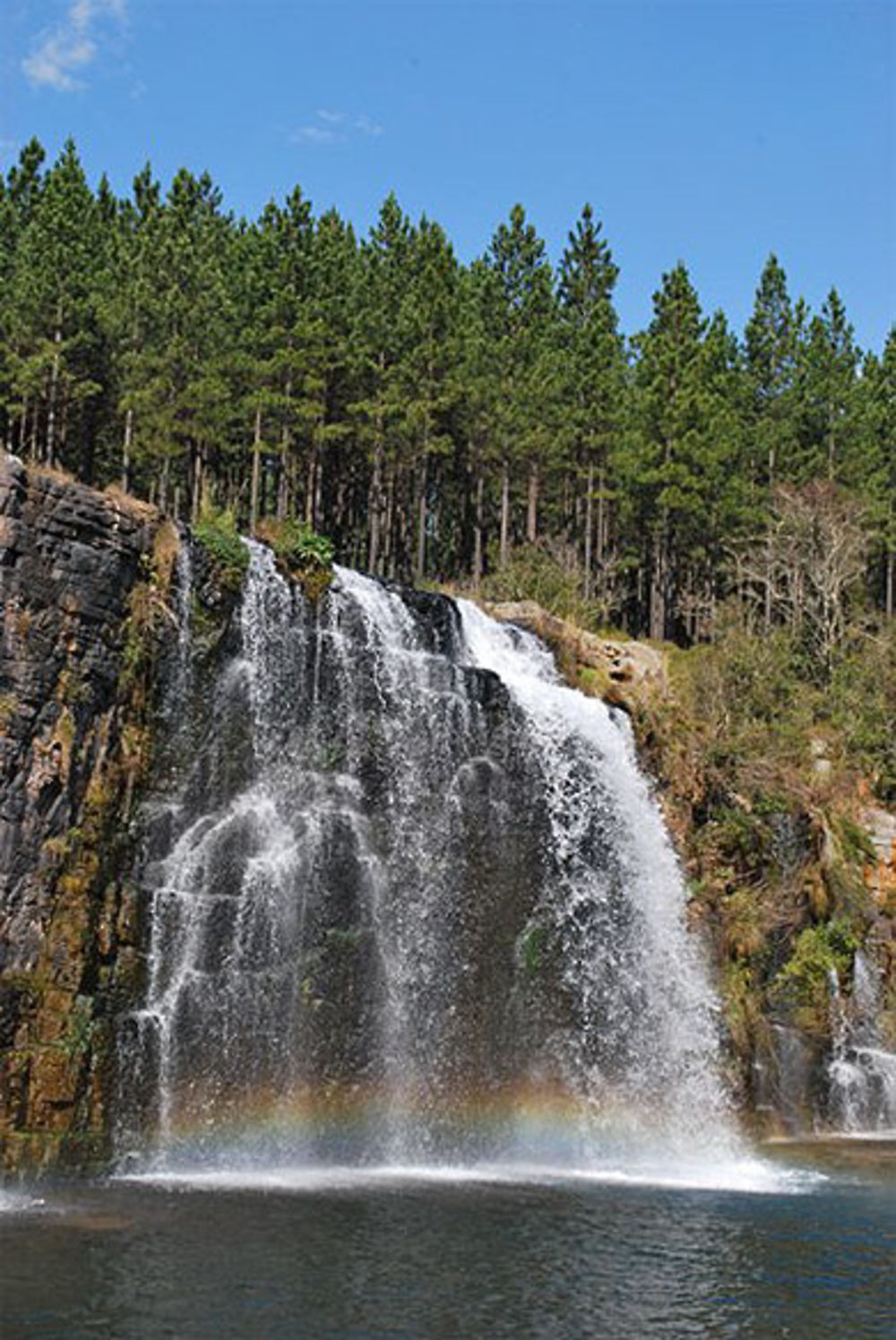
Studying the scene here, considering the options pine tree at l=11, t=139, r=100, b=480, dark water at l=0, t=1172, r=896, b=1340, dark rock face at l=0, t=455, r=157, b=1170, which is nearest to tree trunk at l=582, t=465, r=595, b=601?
pine tree at l=11, t=139, r=100, b=480

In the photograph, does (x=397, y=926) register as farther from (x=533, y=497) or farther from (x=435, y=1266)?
(x=533, y=497)

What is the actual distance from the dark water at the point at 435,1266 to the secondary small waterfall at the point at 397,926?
9.71 ft

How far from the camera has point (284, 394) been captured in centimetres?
5266

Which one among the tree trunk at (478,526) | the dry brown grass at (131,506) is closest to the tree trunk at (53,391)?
the tree trunk at (478,526)

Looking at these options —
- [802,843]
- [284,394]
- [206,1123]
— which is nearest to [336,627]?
[206,1123]

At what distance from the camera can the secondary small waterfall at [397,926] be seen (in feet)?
72.8

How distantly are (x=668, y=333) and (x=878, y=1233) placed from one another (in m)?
52.4

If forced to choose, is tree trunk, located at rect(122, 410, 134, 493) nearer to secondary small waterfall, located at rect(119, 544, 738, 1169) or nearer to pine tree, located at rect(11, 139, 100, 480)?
pine tree, located at rect(11, 139, 100, 480)

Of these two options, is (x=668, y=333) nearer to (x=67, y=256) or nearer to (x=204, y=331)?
(x=204, y=331)

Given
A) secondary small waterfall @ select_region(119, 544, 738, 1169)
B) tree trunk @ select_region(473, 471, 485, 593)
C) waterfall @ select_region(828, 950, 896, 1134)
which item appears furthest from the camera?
tree trunk @ select_region(473, 471, 485, 593)

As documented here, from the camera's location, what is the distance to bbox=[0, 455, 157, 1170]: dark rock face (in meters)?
20.2

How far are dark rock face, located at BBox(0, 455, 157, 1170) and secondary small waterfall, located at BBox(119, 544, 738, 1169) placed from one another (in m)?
0.78

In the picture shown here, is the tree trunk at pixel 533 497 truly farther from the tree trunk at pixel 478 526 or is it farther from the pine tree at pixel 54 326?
the pine tree at pixel 54 326

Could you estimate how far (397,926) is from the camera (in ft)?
79.9
